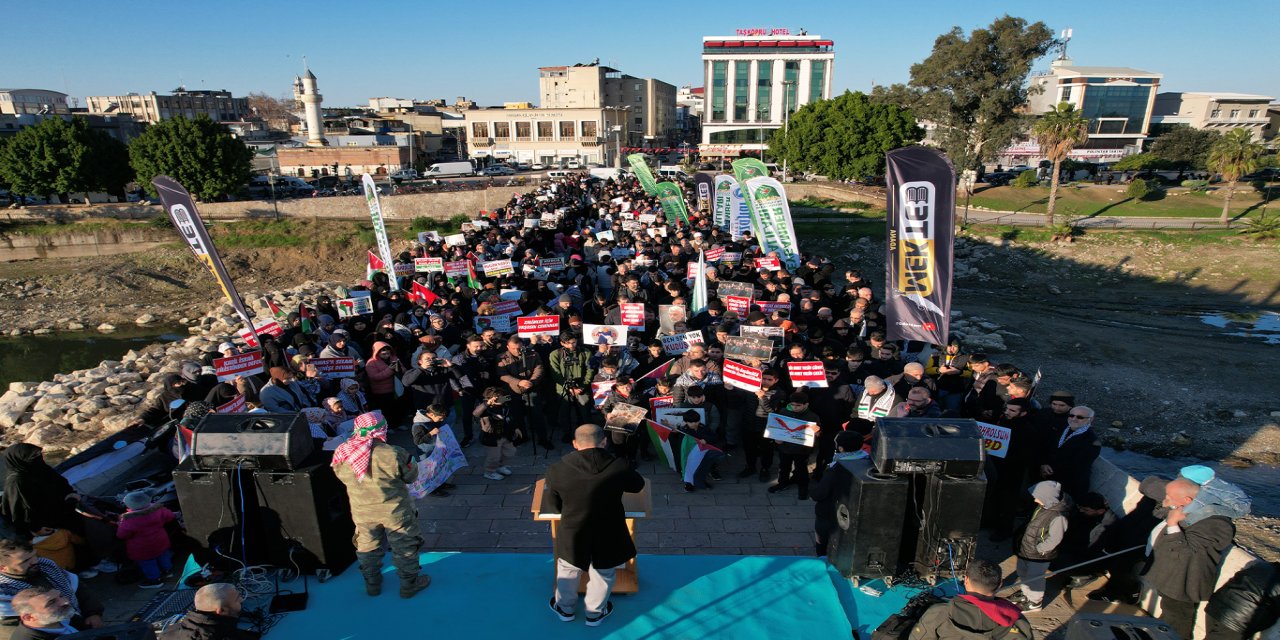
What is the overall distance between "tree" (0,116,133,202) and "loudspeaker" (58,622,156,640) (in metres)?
48.0

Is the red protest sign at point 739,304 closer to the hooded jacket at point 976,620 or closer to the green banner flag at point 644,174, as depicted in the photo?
the hooded jacket at point 976,620

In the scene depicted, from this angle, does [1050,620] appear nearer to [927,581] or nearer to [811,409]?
[927,581]

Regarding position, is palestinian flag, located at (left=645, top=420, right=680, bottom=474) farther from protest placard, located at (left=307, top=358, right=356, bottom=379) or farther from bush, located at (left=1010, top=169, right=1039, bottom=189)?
bush, located at (left=1010, top=169, right=1039, bottom=189)

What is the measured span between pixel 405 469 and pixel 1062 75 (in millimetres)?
101192

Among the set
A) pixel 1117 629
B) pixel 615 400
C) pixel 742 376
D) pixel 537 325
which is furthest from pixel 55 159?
pixel 1117 629

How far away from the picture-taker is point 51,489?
5656 mm

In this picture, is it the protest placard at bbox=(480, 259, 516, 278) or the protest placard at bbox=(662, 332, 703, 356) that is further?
the protest placard at bbox=(480, 259, 516, 278)

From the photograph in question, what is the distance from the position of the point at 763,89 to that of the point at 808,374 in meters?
85.9

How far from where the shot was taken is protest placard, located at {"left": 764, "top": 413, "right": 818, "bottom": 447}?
7.09m

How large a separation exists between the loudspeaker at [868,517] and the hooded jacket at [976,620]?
3.91 ft

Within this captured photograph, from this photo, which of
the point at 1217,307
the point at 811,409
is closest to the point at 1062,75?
the point at 1217,307

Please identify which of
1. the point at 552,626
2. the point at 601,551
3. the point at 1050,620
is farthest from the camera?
the point at 1050,620

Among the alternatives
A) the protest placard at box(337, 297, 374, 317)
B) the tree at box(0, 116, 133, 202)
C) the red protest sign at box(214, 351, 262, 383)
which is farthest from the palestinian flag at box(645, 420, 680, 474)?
the tree at box(0, 116, 133, 202)

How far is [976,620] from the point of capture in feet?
12.9
